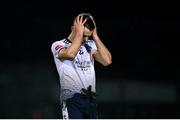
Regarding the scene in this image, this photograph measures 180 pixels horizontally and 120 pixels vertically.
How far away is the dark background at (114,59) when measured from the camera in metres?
9.98

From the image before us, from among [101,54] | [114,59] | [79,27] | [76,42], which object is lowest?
[114,59]

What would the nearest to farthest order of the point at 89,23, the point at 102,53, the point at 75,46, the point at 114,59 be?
the point at 75,46, the point at 89,23, the point at 102,53, the point at 114,59

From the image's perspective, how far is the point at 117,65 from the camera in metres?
10.2

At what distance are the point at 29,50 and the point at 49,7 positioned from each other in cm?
76

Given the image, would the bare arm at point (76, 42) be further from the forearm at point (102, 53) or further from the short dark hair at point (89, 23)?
the forearm at point (102, 53)

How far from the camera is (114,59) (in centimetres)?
1020

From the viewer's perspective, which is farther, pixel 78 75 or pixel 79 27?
pixel 78 75

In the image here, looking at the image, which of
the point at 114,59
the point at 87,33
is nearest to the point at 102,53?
the point at 87,33

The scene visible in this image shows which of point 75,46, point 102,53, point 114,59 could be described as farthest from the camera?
point 114,59

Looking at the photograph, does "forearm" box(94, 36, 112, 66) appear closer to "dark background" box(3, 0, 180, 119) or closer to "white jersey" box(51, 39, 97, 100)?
"white jersey" box(51, 39, 97, 100)

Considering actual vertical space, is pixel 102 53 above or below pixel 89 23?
below

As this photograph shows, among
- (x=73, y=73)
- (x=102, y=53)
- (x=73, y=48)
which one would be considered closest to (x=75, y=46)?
(x=73, y=48)

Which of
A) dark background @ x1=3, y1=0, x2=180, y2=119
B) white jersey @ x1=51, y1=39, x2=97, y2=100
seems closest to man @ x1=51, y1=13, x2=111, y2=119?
white jersey @ x1=51, y1=39, x2=97, y2=100

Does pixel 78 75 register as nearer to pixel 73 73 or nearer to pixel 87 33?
pixel 73 73
